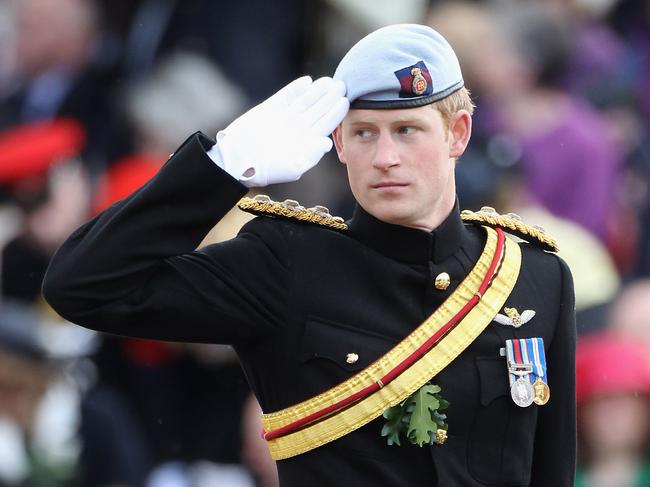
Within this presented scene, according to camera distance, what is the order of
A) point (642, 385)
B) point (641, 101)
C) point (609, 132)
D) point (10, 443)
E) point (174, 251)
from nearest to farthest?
point (174, 251), point (642, 385), point (10, 443), point (609, 132), point (641, 101)

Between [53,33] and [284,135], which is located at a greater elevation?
[284,135]

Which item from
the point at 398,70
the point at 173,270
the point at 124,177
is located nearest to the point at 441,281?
the point at 398,70

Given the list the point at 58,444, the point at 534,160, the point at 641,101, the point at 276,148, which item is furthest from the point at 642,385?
the point at 641,101

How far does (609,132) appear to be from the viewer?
28.3ft

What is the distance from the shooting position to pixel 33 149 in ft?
25.4

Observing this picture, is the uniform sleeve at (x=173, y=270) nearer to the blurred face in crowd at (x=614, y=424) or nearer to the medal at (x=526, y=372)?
the medal at (x=526, y=372)

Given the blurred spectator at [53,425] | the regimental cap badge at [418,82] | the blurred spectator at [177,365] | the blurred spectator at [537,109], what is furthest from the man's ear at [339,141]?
the blurred spectator at [537,109]

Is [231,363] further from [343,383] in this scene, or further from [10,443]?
[343,383]

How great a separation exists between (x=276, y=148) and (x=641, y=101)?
578 cm

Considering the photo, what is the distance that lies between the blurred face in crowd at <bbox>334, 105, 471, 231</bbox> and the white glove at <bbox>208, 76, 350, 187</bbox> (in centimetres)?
7

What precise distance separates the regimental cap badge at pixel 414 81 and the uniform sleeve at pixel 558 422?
687 mm

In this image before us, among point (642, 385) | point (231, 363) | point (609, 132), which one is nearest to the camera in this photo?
point (642, 385)

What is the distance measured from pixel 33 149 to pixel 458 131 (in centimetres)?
382

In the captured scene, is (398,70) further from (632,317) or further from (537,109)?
(537,109)
